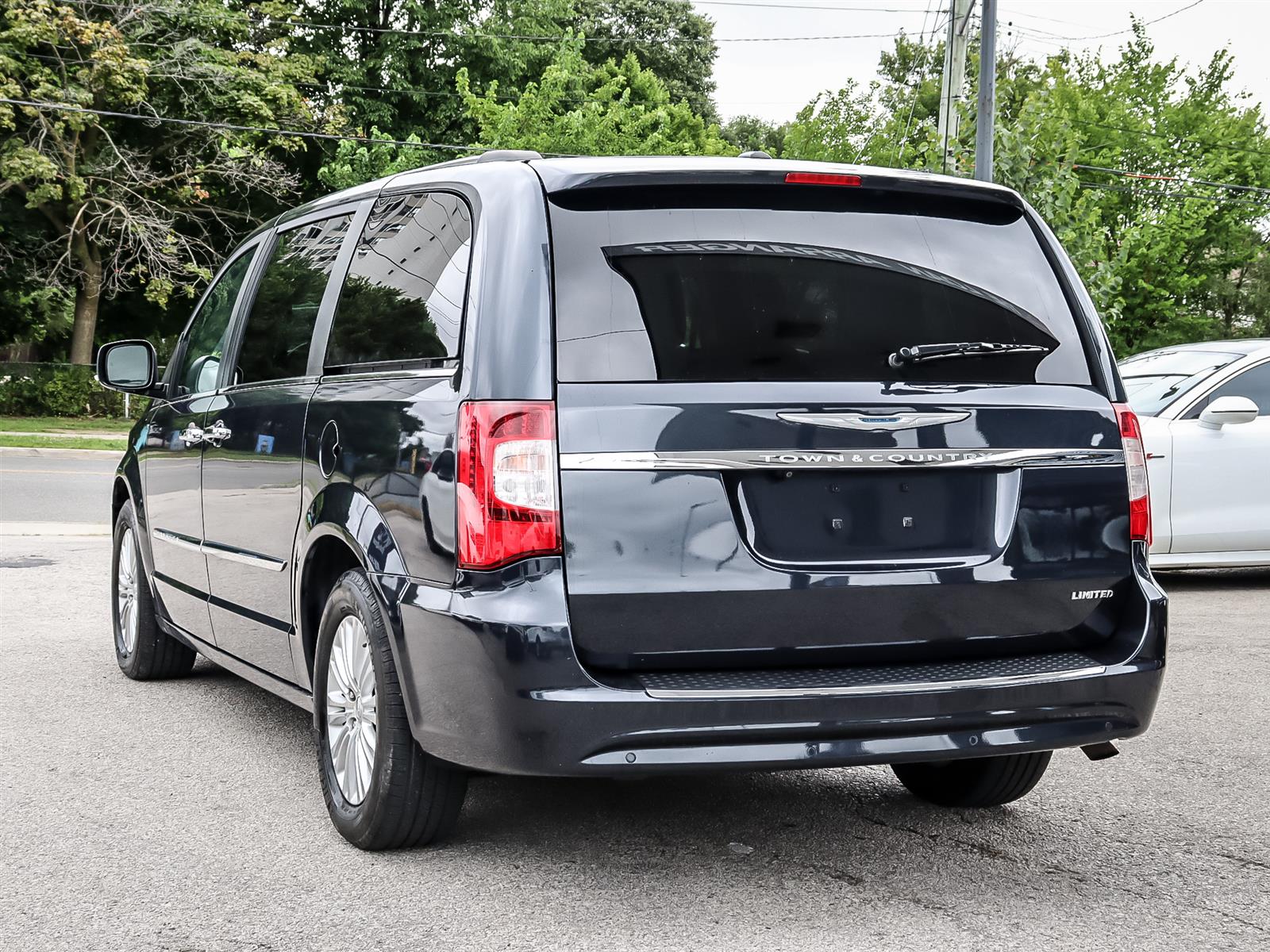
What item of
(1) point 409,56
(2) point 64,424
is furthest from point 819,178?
(1) point 409,56

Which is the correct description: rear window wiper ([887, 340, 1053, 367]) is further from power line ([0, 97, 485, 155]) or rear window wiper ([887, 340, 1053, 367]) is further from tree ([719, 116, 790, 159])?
tree ([719, 116, 790, 159])

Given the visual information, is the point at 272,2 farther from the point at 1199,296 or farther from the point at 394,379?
the point at 394,379

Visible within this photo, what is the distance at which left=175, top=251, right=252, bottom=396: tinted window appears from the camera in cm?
575

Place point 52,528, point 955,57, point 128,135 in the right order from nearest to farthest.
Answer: point 52,528, point 955,57, point 128,135

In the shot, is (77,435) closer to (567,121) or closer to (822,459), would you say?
(567,121)

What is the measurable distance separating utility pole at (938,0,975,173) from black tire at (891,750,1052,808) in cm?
1659

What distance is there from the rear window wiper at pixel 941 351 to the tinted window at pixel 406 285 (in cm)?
110

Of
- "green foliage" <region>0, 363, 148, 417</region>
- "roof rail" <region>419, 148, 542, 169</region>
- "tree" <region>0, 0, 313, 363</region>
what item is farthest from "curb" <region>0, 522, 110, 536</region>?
"green foliage" <region>0, 363, 148, 417</region>

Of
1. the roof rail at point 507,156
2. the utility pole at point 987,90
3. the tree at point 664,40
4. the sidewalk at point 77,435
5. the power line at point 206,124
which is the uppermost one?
the tree at point 664,40

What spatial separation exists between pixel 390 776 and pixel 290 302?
6.12 feet

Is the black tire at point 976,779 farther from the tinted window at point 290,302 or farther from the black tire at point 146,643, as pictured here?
the black tire at point 146,643

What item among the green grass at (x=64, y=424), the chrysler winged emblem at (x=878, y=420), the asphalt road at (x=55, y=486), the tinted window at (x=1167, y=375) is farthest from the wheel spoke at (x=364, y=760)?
the green grass at (x=64, y=424)

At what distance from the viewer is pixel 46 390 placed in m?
34.4

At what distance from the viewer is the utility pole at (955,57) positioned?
20.3 meters
